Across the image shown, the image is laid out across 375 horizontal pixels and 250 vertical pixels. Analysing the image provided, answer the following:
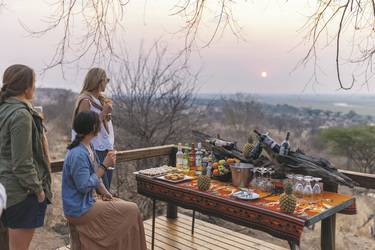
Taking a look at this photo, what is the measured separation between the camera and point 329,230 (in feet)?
9.97

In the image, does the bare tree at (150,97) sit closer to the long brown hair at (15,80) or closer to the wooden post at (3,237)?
the wooden post at (3,237)

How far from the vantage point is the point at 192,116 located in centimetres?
962

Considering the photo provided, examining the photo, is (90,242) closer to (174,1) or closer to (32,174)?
(32,174)

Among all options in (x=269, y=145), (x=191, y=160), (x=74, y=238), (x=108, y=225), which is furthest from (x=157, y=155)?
(x=108, y=225)

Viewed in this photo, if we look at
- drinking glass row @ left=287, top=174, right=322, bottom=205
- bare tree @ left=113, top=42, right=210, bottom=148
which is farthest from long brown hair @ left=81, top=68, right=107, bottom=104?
bare tree @ left=113, top=42, right=210, bottom=148

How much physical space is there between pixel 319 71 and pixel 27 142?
79.5 inches

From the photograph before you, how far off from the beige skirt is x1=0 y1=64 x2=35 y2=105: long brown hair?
37.1 inches

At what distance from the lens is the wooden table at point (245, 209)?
2398mm

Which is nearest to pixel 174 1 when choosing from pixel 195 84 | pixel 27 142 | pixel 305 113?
pixel 27 142

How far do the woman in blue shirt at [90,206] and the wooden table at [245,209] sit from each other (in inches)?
22.1

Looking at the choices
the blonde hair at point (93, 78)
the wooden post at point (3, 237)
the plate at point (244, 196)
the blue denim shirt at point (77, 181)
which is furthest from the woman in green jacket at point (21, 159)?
the plate at point (244, 196)

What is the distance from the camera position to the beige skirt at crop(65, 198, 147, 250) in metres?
2.56

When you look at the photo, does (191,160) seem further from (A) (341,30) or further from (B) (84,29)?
(A) (341,30)

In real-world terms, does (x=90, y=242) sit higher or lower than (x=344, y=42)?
lower
